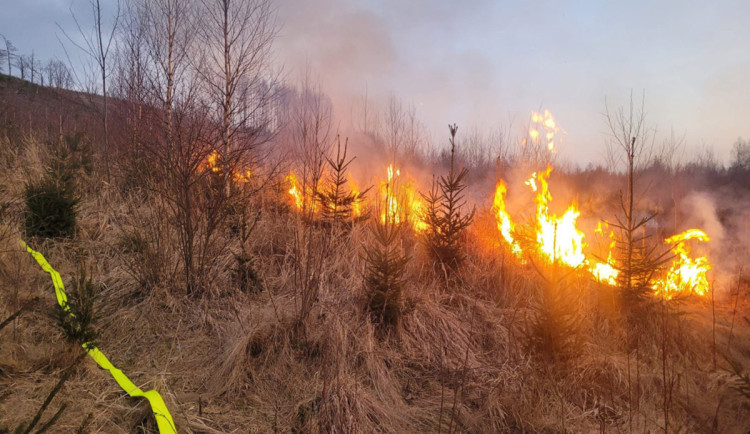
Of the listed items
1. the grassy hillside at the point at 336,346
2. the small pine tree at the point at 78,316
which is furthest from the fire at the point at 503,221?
the small pine tree at the point at 78,316

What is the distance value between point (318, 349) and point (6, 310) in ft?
9.67

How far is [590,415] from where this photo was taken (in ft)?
11.9

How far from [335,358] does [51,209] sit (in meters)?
4.55

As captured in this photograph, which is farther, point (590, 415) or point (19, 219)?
point (19, 219)

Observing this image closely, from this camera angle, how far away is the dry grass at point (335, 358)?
3143 millimetres

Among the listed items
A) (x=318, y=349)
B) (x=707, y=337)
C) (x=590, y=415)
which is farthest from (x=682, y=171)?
(x=318, y=349)

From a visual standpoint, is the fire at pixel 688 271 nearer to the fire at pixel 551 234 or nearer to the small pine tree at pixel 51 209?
the fire at pixel 551 234

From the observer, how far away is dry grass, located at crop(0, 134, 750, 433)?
314 centimetres

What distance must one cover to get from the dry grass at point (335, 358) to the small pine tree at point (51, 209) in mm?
220

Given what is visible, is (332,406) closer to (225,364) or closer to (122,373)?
(225,364)

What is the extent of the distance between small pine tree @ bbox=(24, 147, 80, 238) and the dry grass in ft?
0.72

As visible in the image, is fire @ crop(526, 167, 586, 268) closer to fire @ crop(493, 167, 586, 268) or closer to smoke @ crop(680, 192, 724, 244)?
fire @ crop(493, 167, 586, 268)

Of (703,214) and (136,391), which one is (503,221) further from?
(703,214)

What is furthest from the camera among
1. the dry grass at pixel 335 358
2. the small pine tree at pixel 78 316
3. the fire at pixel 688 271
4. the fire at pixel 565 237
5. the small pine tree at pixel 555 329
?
the fire at pixel 688 271
